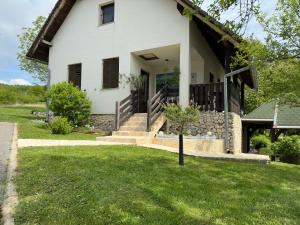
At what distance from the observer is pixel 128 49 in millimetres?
13555

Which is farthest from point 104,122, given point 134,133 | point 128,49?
point 128,49

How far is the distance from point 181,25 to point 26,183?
939cm

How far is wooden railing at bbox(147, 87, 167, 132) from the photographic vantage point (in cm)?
1116

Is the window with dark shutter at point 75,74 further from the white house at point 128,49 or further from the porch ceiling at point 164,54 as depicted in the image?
the porch ceiling at point 164,54

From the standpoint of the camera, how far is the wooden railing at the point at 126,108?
1196 centimetres

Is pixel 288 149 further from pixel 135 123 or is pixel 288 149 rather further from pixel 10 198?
pixel 10 198

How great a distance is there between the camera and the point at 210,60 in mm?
15641

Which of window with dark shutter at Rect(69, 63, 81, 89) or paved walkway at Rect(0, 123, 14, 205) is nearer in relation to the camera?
paved walkway at Rect(0, 123, 14, 205)

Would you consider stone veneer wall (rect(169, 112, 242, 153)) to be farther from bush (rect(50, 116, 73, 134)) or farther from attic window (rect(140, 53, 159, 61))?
bush (rect(50, 116, 73, 134))

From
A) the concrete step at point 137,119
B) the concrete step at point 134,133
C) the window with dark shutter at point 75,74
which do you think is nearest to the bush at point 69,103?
the window with dark shutter at point 75,74

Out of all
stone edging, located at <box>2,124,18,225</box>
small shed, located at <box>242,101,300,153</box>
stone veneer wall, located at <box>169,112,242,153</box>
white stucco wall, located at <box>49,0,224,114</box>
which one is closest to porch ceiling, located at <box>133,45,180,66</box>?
white stucco wall, located at <box>49,0,224,114</box>

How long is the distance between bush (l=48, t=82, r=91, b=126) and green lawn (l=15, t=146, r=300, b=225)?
6.64 metres

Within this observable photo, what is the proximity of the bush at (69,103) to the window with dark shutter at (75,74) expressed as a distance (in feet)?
6.76

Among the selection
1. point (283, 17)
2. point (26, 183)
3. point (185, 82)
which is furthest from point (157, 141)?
point (26, 183)
